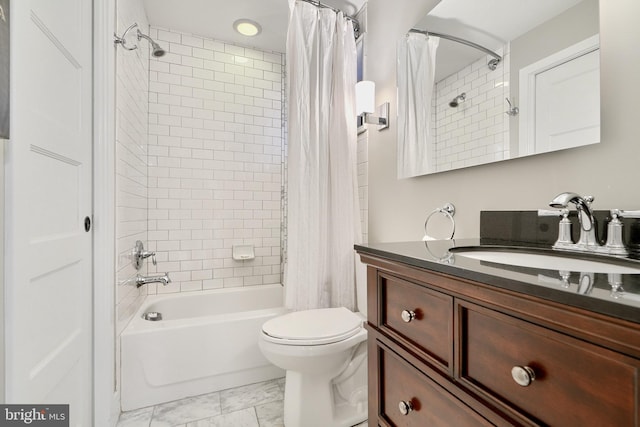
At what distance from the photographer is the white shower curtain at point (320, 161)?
1.75m

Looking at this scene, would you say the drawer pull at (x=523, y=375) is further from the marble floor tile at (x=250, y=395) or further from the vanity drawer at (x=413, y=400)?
the marble floor tile at (x=250, y=395)

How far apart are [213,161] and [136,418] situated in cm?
180

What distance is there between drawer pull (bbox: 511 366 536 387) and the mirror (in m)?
0.75

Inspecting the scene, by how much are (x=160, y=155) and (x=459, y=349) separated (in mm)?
2428

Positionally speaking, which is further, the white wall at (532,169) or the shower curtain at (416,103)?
the shower curtain at (416,103)

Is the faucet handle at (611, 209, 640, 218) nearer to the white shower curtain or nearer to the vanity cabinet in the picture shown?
the vanity cabinet

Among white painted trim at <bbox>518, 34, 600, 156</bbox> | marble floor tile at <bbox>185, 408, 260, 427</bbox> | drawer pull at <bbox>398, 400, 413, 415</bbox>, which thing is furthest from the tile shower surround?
white painted trim at <bbox>518, 34, 600, 156</bbox>

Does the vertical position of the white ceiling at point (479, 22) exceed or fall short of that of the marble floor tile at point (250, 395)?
it exceeds it

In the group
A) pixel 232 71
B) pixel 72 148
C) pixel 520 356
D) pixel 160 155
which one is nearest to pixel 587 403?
pixel 520 356

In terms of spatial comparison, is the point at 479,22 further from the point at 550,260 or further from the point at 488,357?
the point at 488,357

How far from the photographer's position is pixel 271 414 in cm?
154

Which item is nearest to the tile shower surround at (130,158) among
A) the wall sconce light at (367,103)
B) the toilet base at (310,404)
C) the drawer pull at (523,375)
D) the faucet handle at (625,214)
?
the toilet base at (310,404)

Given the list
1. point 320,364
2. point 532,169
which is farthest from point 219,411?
point 532,169

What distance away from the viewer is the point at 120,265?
1524 mm
